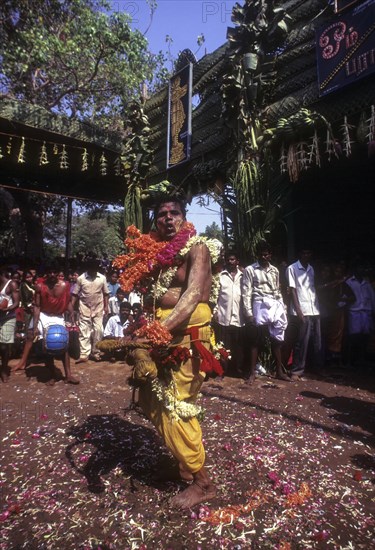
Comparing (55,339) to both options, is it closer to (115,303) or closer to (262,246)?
(115,303)

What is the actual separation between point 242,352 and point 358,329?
2.44 metres

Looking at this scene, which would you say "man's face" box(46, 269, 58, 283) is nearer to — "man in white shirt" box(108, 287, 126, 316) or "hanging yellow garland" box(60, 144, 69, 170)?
"man in white shirt" box(108, 287, 126, 316)

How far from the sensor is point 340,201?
32.7ft

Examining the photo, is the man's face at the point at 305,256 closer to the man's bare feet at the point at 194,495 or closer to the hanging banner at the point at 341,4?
the hanging banner at the point at 341,4

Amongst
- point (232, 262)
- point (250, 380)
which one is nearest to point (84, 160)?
point (232, 262)

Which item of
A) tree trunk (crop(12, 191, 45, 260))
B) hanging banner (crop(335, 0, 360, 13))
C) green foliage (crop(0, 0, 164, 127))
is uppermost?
green foliage (crop(0, 0, 164, 127))

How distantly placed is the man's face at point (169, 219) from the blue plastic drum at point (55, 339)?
3.78 meters

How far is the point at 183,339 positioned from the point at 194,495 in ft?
3.94

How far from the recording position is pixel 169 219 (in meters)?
Answer: 3.08

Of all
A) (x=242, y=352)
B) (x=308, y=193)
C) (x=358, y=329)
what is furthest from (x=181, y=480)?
(x=308, y=193)

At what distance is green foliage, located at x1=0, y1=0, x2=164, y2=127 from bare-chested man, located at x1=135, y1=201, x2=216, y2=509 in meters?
13.0

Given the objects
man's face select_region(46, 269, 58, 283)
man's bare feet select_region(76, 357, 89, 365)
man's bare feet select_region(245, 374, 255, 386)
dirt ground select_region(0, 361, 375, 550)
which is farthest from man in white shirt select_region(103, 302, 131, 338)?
man's bare feet select_region(245, 374, 255, 386)

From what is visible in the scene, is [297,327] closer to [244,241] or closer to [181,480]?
[244,241]

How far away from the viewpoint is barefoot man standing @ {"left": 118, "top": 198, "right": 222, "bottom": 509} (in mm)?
2779
